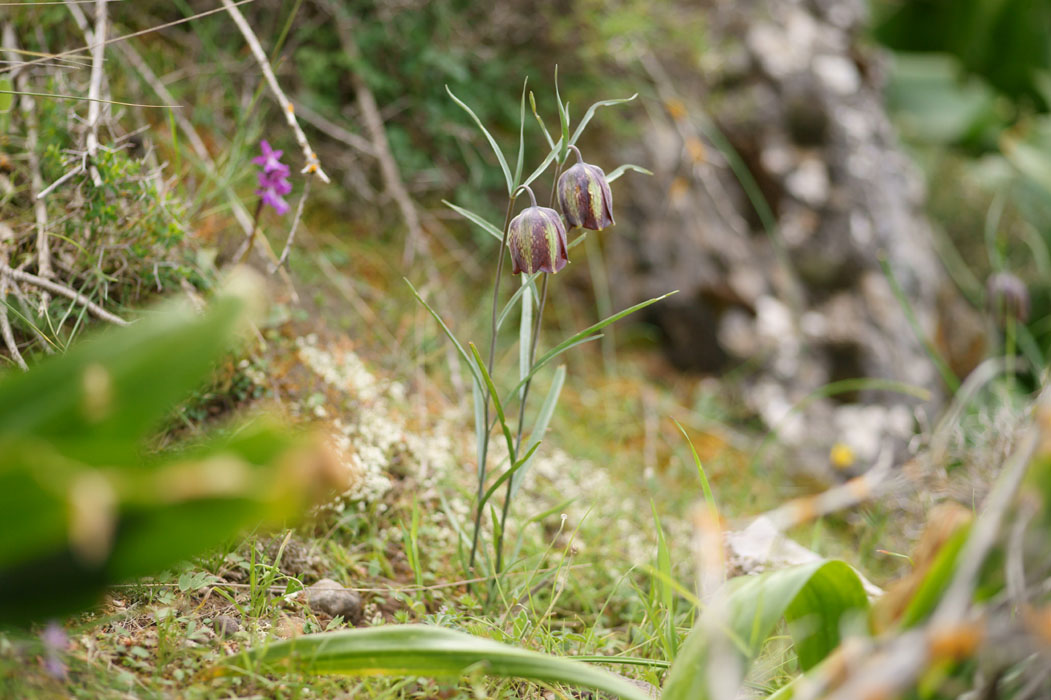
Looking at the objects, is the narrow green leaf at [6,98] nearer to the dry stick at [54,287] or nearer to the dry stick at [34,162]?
the dry stick at [34,162]

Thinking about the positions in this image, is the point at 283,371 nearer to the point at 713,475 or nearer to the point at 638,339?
the point at 713,475

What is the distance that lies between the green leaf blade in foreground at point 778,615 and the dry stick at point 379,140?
3.65 ft

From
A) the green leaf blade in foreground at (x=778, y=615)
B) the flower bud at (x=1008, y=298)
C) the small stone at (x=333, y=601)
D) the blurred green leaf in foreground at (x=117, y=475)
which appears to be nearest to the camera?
the blurred green leaf in foreground at (x=117, y=475)

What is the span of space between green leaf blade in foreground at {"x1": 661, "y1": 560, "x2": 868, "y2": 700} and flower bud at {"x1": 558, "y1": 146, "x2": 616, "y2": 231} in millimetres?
442

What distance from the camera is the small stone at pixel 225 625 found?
2.63ft

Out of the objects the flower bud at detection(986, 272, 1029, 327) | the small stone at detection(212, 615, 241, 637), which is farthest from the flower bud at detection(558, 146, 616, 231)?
the flower bud at detection(986, 272, 1029, 327)

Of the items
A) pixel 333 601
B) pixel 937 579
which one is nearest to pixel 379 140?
pixel 333 601

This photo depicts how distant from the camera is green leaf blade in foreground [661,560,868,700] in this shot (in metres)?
0.64

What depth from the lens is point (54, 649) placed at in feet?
2.06

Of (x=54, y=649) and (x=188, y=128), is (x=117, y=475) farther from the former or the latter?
(x=188, y=128)

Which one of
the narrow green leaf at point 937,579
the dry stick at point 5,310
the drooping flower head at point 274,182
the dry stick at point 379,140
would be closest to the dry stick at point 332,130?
the dry stick at point 379,140

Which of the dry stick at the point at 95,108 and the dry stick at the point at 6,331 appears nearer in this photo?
the dry stick at the point at 6,331

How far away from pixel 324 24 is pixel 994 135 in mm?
2919

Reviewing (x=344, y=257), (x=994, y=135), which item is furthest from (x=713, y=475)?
(x=994, y=135)
